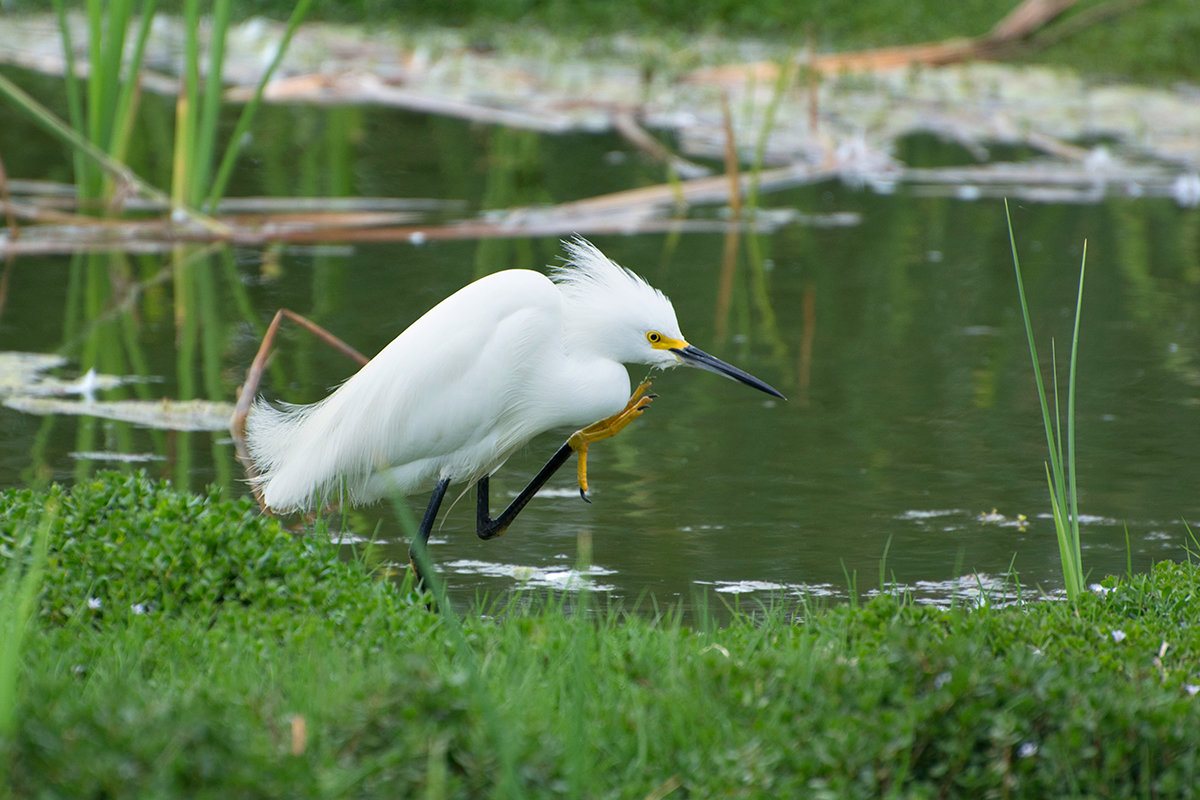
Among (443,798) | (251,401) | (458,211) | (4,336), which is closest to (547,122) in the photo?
(458,211)

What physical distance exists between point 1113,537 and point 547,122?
26.2ft

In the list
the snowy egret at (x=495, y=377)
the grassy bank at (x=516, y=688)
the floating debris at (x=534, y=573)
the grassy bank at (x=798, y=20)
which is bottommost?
the floating debris at (x=534, y=573)

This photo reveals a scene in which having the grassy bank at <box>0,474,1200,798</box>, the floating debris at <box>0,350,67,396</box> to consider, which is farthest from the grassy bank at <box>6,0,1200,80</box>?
the grassy bank at <box>0,474,1200,798</box>

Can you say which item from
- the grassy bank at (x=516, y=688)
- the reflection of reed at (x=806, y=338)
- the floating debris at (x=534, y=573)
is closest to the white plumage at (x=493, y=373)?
the floating debris at (x=534, y=573)

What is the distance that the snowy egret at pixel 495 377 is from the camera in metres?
4.10

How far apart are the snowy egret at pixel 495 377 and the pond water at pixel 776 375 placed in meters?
0.43

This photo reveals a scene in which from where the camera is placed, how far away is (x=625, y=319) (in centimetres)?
408

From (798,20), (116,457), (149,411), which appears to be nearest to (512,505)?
(116,457)

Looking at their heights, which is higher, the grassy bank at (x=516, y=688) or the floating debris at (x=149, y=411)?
the floating debris at (x=149, y=411)

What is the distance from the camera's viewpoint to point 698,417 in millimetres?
6117

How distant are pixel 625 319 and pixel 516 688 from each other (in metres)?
1.41

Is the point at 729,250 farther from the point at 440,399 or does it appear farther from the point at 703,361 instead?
the point at 440,399

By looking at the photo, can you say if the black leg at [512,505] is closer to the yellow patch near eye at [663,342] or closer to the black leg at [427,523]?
the black leg at [427,523]

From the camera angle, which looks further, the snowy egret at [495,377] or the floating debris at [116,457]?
the floating debris at [116,457]
